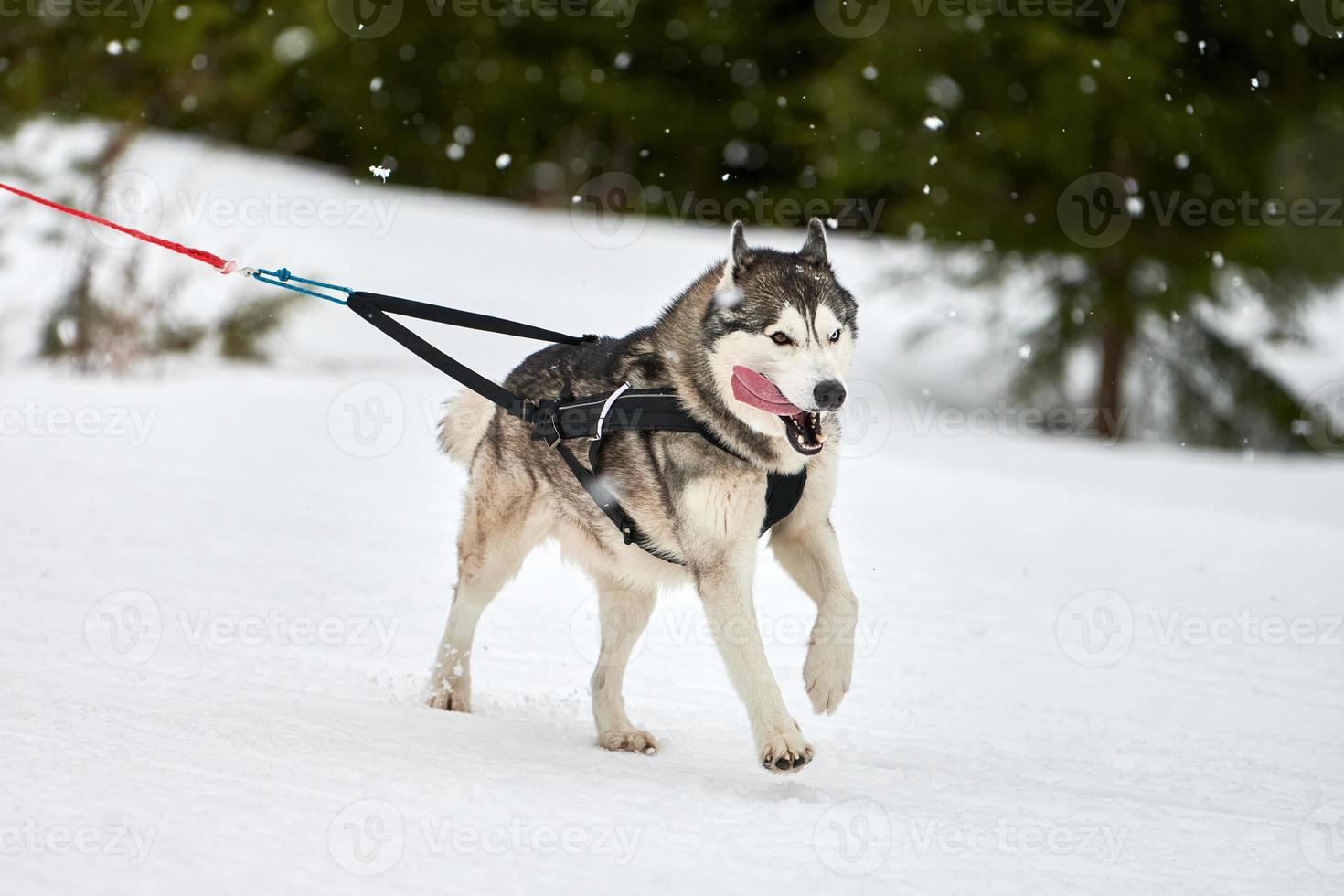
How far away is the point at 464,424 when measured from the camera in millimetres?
5020

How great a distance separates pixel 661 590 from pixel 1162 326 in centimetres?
1168

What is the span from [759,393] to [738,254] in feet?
1.55

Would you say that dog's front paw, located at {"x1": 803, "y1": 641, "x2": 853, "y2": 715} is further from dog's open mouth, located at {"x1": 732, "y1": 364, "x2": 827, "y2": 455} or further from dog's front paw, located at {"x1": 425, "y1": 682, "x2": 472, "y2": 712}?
dog's front paw, located at {"x1": 425, "y1": 682, "x2": 472, "y2": 712}

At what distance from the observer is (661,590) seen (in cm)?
455

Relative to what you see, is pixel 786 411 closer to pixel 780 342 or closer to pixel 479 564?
pixel 780 342

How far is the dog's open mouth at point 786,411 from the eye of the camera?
373cm

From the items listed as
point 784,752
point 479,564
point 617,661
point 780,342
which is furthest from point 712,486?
point 479,564

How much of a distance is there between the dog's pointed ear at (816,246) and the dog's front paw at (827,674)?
119cm

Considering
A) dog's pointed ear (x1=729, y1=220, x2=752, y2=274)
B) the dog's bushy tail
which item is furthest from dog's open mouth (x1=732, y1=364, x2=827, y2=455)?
the dog's bushy tail

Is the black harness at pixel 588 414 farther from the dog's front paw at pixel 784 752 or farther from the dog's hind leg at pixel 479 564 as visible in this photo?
the dog's front paw at pixel 784 752

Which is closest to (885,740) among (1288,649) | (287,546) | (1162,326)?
(1288,649)

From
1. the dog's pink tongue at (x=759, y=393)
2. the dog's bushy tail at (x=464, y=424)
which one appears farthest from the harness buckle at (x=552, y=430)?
the dog's pink tongue at (x=759, y=393)

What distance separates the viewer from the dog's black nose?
357 centimetres

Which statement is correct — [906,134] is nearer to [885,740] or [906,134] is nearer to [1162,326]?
[1162,326]
